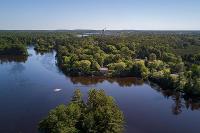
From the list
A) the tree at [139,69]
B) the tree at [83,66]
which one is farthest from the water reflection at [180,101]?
the tree at [83,66]

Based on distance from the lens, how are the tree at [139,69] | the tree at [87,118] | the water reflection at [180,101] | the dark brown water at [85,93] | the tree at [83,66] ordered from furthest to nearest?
the tree at [83,66]
the tree at [139,69]
the water reflection at [180,101]
the dark brown water at [85,93]
the tree at [87,118]

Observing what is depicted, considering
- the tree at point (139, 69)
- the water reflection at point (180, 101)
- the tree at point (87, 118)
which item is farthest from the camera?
the tree at point (139, 69)

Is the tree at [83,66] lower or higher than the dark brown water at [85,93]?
higher

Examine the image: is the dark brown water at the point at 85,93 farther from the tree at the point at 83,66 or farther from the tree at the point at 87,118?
the tree at the point at 87,118

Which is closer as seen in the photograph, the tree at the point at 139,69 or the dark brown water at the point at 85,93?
the dark brown water at the point at 85,93

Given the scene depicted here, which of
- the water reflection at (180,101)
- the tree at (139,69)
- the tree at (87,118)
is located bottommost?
the water reflection at (180,101)

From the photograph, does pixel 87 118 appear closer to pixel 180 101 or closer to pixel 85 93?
pixel 85 93

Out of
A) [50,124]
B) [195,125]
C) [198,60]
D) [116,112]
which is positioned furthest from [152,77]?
[50,124]

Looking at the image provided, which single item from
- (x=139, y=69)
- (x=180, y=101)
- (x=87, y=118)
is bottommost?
(x=180, y=101)

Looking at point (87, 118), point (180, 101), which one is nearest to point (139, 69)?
point (180, 101)
